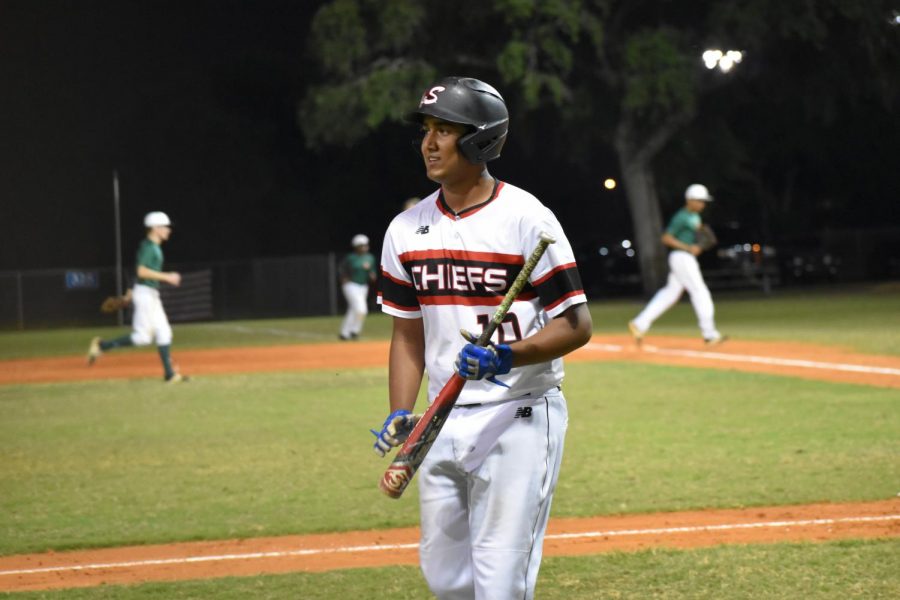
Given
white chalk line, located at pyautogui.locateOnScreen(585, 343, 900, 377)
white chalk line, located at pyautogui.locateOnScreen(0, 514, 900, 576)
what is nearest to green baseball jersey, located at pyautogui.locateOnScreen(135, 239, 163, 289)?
white chalk line, located at pyautogui.locateOnScreen(585, 343, 900, 377)

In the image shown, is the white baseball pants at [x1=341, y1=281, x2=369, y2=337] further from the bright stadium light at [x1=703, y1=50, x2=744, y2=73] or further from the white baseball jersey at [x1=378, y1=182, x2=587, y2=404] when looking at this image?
the white baseball jersey at [x1=378, y1=182, x2=587, y2=404]

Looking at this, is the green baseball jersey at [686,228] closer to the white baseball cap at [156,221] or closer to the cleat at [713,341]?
the cleat at [713,341]

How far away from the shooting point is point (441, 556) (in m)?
4.71

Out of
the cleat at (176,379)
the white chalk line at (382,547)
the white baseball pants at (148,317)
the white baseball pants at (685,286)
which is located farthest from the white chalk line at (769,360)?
the white chalk line at (382,547)

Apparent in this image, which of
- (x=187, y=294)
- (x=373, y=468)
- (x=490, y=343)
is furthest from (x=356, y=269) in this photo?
(x=490, y=343)

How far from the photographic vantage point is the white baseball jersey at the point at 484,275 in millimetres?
4547

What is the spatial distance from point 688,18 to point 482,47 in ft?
22.7

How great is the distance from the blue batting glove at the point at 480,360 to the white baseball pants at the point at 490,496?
38 cm

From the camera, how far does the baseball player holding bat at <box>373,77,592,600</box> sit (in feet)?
Result: 14.9

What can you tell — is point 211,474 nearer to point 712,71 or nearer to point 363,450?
point 363,450

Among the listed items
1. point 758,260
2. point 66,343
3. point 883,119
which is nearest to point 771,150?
point 883,119

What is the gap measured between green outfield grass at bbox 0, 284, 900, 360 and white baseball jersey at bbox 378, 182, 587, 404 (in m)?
15.7

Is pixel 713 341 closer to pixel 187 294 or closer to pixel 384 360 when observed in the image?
pixel 384 360

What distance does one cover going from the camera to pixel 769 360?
1902 cm
